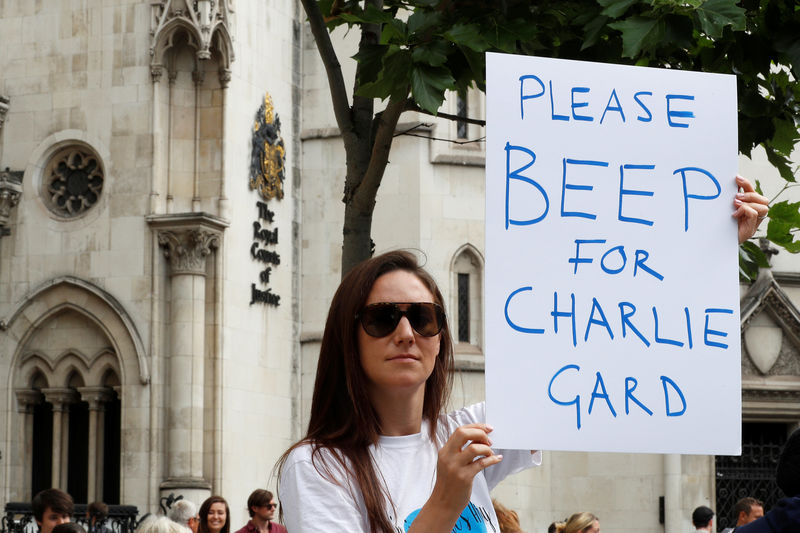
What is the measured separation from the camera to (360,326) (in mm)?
2922

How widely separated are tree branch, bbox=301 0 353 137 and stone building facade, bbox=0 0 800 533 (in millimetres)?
10595

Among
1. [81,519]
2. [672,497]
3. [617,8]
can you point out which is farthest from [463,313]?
[617,8]

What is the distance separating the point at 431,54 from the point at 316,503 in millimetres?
2917

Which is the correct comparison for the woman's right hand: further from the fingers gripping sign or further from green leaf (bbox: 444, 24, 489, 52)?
green leaf (bbox: 444, 24, 489, 52)

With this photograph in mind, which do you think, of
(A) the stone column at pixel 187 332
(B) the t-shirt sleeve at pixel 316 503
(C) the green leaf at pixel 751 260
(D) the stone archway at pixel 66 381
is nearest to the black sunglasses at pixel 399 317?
(B) the t-shirt sleeve at pixel 316 503

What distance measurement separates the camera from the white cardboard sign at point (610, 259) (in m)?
3.07

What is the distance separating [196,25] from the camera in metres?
18.2

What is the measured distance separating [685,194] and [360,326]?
851 mm

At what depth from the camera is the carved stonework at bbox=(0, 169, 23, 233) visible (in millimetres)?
18984

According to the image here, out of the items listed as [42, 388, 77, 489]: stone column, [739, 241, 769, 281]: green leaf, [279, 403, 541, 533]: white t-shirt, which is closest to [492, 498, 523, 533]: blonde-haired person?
[739, 241, 769, 281]: green leaf

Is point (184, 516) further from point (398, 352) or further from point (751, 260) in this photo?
point (398, 352)

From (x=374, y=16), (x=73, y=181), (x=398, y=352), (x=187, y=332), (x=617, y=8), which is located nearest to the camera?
(x=398, y=352)

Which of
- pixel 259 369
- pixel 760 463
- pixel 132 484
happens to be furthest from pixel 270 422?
pixel 760 463

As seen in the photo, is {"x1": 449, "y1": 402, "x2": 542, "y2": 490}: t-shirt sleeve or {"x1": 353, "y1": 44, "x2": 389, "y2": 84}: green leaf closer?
{"x1": 449, "y1": 402, "x2": 542, "y2": 490}: t-shirt sleeve
